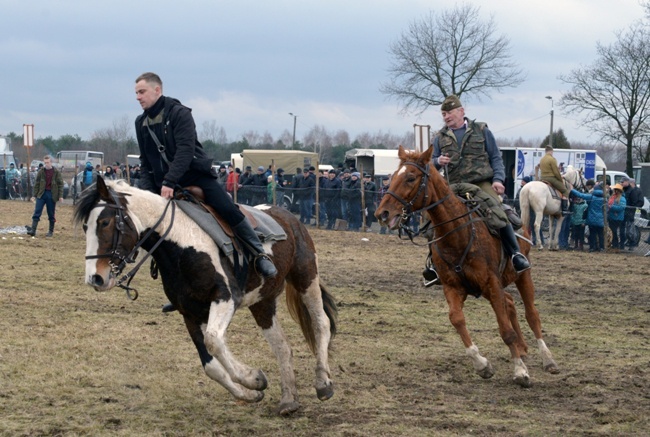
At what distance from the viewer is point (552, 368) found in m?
8.79

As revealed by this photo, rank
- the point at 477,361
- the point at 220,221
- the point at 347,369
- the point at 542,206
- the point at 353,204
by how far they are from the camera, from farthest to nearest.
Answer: the point at 353,204, the point at 542,206, the point at 347,369, the point at 477,361, the point at 220,221

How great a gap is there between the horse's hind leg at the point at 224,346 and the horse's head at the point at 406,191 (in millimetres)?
2051

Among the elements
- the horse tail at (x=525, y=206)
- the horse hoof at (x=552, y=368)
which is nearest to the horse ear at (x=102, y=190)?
the horse hoof at (x=552, y=368)

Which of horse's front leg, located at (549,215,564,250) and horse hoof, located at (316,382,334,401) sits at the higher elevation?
horse's front leg, located at (549,215,564,250)

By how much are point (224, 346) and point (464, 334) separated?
2.84m

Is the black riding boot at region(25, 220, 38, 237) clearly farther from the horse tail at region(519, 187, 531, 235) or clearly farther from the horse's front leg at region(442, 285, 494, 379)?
the horse's front leg at region(442, 285, 494, 379)

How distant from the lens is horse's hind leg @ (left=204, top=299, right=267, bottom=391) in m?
6.44

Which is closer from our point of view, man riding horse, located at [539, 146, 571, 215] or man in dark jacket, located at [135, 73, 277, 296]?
man in dark jacket, located at [135, 73, 277, 296]

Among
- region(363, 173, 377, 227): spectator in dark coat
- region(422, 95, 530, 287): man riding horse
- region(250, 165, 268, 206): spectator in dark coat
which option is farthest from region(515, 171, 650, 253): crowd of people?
region(422, 95, 530, 287): man riding horse

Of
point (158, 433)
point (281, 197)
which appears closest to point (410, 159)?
point (158, 433)

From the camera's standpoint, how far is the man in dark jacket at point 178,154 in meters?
6.98

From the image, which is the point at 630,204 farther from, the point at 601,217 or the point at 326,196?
the point at 326,196

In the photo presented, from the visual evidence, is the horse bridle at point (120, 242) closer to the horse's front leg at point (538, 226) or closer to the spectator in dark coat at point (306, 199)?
the horse's front leg at point (538, 226)

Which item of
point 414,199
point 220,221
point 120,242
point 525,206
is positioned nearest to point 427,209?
point 414,199
